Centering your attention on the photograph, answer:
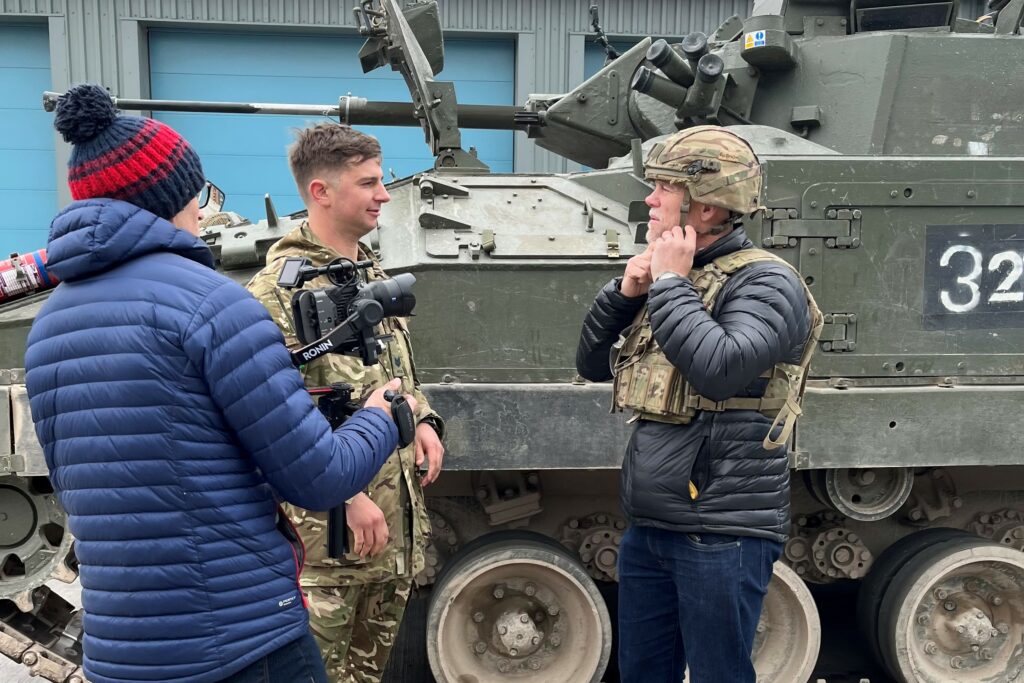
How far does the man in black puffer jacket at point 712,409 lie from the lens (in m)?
2.43

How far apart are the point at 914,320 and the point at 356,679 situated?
2.68m

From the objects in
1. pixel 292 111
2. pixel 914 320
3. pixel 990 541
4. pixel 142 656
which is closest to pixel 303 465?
pixel 142 656

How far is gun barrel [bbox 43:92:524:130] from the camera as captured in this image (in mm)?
6180

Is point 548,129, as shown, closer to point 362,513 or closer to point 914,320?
point 914,320

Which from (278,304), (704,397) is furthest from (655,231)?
(278,304)

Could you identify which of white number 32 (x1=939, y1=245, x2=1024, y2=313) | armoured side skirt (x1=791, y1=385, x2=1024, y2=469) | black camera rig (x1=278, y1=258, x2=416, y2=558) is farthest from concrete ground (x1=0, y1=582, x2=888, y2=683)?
black camera rig (x1=278, y1=258, x2=416, y2=558)

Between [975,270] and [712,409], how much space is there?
7.11 ft

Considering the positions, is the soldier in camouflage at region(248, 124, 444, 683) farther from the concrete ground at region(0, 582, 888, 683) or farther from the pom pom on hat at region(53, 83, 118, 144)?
the concrete ground at region(0, 582, 888, 683)

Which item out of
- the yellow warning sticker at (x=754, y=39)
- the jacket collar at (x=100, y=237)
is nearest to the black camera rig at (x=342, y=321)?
the jacket collar at (x=100, y=237)

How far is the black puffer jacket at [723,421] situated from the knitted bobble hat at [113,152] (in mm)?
1202

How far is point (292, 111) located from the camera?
6805mm

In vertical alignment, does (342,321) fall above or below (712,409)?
above

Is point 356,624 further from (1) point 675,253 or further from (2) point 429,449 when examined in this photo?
(1) point 675,253

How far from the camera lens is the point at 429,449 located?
9.20 feet
